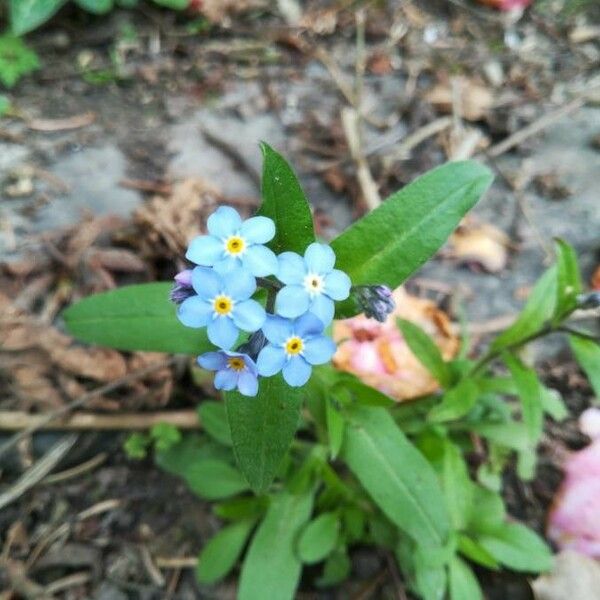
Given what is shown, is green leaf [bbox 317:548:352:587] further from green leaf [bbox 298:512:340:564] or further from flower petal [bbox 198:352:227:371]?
flower petal [bbox 198:352:227:371]

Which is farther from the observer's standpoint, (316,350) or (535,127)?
(535,127)

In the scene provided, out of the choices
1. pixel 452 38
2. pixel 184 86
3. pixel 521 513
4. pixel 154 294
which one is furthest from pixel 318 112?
pixel 521 513

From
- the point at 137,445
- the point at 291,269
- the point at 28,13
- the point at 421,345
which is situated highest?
the point at 291,269

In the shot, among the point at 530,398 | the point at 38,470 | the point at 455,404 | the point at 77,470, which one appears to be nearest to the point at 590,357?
the point at 530,398

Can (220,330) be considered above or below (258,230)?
below

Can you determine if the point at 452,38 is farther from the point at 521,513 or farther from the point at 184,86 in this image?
the point at 521,513

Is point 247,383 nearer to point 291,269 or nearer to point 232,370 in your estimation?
point 232,370

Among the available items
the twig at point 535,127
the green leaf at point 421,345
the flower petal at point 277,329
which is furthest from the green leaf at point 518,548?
the twig at point 535,127
